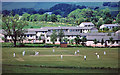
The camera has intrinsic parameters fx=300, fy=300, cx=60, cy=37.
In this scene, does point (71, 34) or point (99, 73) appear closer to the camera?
point (99, 73)

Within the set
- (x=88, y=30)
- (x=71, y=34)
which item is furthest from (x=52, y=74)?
(x=88, y=30)

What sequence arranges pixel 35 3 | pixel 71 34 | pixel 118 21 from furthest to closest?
pixel 35 3 < pixel 118 21 < pixel 71 34

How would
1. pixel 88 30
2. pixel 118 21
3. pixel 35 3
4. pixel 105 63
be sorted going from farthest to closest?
pixel 35 3 → pixel 118 21 → pixel 88 30 → pixel 105 63

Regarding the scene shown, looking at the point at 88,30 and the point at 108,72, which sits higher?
the point at 88,30

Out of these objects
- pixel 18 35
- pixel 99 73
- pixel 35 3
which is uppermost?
pixel 35 3

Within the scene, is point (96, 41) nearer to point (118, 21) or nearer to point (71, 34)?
point (71, 34)

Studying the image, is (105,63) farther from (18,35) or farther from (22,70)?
(18,35)

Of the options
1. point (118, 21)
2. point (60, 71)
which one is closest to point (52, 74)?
point (60, 71)

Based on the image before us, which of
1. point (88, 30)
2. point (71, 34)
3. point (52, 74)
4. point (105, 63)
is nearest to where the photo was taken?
point (52, 74)

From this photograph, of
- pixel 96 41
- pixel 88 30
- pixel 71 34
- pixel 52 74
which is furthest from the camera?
pixel 88 30
